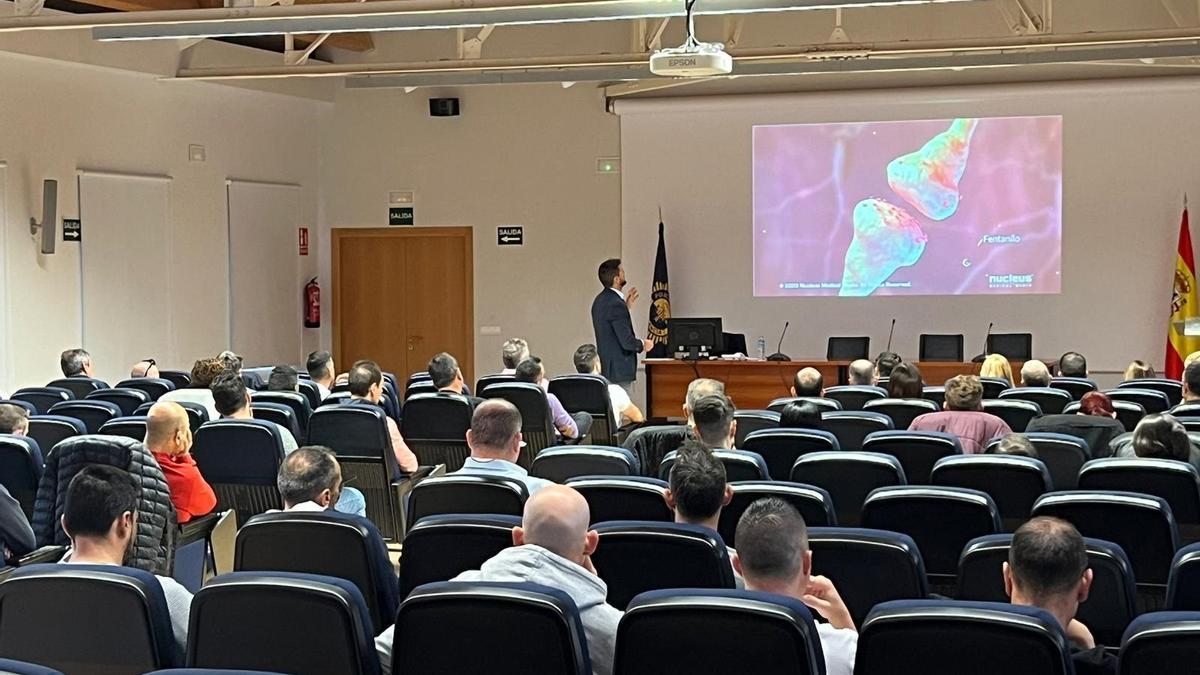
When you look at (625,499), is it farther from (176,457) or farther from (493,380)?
(493,380)

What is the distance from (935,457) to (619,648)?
11.7 ft

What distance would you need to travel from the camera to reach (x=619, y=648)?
287 centimetres

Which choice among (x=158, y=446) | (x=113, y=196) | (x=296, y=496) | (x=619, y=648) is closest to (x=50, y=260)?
(x=113, y=196)

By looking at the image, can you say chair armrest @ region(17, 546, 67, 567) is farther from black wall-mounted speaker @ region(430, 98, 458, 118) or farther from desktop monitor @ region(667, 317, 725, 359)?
black wall-mounted speaker @ region(430, 98, 458, 118)

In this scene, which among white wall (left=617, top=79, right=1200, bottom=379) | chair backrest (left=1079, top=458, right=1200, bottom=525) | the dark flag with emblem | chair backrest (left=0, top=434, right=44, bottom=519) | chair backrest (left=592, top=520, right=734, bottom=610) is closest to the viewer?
chair backrest (left=592, top=520, right=734, bottom=610)

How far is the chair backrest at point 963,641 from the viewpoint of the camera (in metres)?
2.65

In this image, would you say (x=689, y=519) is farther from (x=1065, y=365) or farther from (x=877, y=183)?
(x=877, y=183)

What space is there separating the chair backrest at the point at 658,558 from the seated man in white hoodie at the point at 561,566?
28cm

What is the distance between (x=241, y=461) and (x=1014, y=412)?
13.7ft

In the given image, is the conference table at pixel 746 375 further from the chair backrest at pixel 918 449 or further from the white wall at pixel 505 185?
the chair backrest at pixel 918 449

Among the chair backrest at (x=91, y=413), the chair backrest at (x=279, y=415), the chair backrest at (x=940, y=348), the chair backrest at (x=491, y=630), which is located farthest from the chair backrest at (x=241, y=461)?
the chair backrest at (x=940, y=348)

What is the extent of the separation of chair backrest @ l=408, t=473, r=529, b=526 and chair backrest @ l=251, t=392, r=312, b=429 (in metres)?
3.48

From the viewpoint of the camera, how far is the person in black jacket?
3221 mm

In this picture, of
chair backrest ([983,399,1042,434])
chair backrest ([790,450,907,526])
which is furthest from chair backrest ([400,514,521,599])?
chair backrest ([983,399,1042,434])
